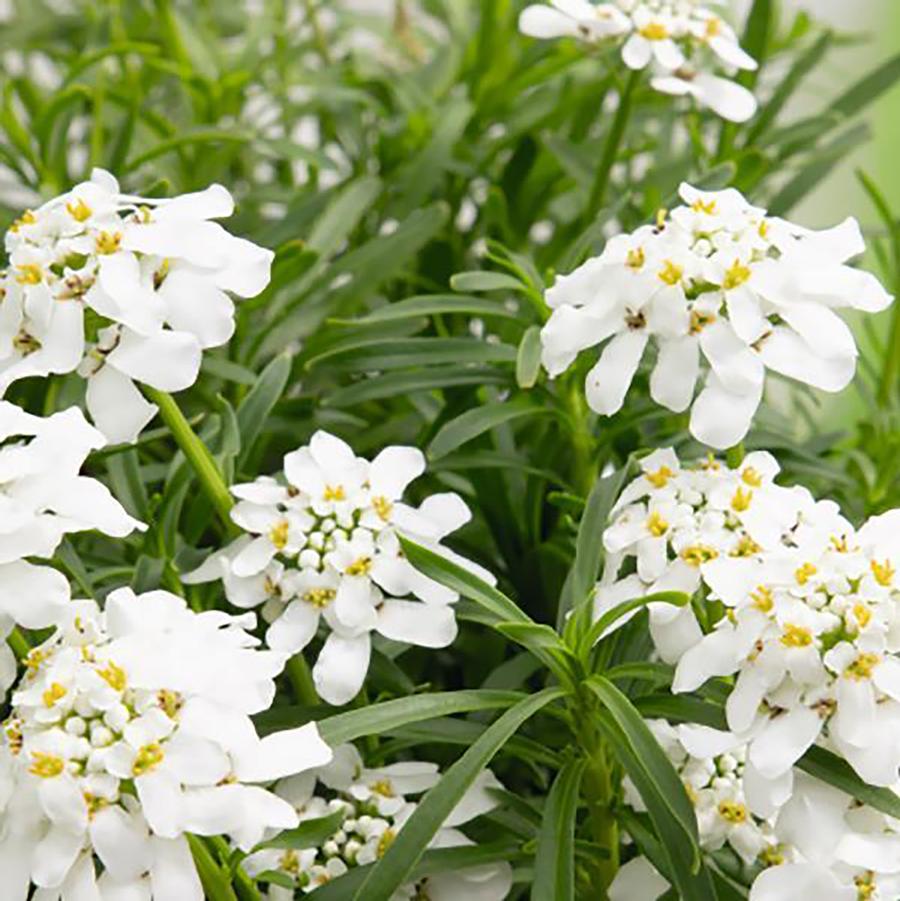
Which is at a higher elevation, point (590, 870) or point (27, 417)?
point (27, 417)

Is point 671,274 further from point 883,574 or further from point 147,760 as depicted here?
point 147,760

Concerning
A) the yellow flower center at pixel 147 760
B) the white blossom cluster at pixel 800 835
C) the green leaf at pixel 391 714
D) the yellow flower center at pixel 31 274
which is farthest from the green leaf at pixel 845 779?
the yellow flower center at pixel 31 274

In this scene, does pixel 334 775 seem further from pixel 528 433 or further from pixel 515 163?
pixel 515 163

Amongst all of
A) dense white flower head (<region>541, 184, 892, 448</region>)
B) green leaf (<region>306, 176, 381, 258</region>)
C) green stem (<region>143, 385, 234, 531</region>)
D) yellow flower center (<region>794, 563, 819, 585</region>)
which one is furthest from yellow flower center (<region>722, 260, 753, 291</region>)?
green leaf (<region>306, 176, 381, 258</region>)

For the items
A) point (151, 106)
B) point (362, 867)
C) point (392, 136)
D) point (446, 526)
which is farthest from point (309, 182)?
point (362, 867)

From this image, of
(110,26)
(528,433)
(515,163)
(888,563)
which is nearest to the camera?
(888,563)
